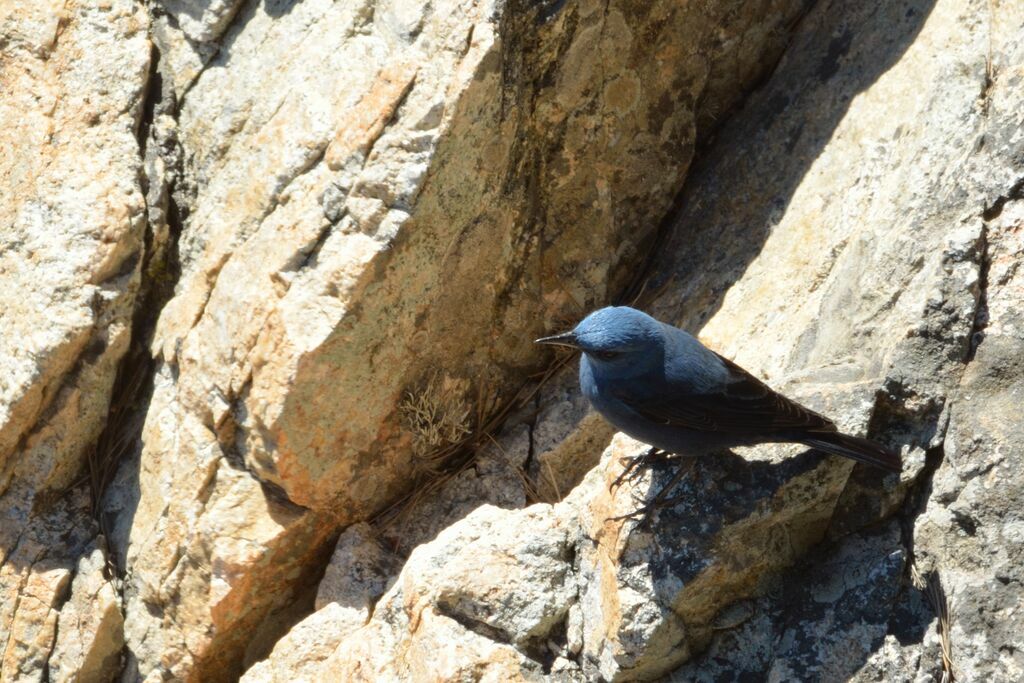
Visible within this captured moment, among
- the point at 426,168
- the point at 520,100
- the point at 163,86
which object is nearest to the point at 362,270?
the point at 426,168

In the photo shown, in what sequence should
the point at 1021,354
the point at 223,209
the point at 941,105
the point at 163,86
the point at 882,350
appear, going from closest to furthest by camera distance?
1. the point at 1021,354
2. the point at 882,350
3. the point at 941,105
4. the point at 223,209
5. the point at 163,86

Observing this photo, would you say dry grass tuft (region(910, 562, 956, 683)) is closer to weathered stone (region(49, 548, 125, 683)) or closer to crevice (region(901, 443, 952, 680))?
crevice (region(901, 443, 952, 680))

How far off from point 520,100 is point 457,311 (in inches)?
42.3

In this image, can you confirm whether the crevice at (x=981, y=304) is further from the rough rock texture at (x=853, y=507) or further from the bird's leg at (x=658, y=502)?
the bird's leg at (x=658, y=502)

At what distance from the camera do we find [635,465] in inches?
177

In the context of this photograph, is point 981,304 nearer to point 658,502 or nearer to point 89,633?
point 658,502

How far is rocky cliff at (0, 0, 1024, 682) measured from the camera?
4043 millimetres

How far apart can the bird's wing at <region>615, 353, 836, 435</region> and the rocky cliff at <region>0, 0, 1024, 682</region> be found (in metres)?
0.24

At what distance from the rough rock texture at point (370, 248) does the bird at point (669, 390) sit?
3.27ft

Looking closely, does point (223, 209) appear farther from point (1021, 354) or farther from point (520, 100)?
point (1021, 354)

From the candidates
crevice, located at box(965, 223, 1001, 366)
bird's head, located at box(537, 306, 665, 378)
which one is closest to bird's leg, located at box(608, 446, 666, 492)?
bird's head, located at box(537, 306, 665, 378)

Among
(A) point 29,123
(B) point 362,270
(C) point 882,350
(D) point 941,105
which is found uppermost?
(D) point 941,105

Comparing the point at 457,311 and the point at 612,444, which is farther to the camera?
the point at 457,311

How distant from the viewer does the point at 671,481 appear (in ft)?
13.9
